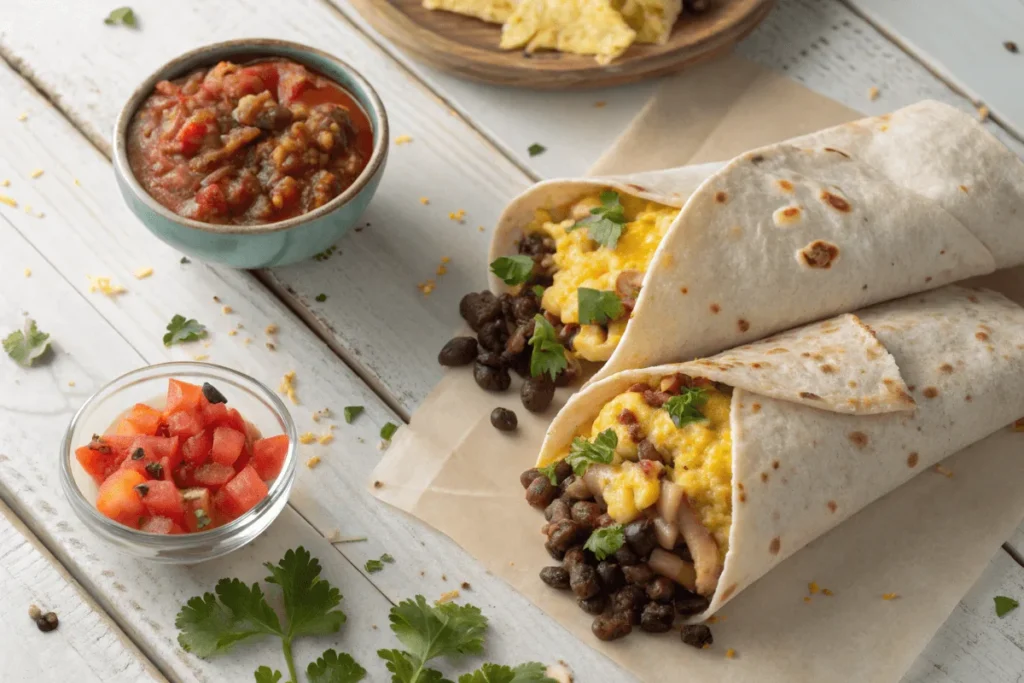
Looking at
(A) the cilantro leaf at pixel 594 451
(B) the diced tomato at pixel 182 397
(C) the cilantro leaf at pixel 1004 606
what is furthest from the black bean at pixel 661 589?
(B) the diced tomato at pixel 182 397

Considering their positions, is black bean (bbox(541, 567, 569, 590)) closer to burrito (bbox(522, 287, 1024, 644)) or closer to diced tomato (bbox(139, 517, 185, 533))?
burrito (bbox(522, 287, 1024, 644))

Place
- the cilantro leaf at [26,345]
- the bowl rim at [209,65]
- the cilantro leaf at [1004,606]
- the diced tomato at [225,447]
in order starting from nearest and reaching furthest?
1. the diced tomato at [225,447]
2. the cilantro leaf at [1004,606]
3. the bowl rim at [209,65]
4. the cilantro leaf at [26,345]

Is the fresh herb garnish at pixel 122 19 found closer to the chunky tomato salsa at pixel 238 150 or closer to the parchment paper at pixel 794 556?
the chunky tomato salsa at pixel 238 150

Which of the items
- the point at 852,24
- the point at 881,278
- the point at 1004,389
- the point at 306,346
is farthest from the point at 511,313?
the point at 852,24

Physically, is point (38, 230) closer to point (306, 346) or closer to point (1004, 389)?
point (306, 346)

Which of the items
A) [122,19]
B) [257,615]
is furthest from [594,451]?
[122,19]

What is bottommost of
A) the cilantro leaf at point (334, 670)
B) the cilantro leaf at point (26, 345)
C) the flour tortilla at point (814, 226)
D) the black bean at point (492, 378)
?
the cilantro leaf at point (334, 670)
